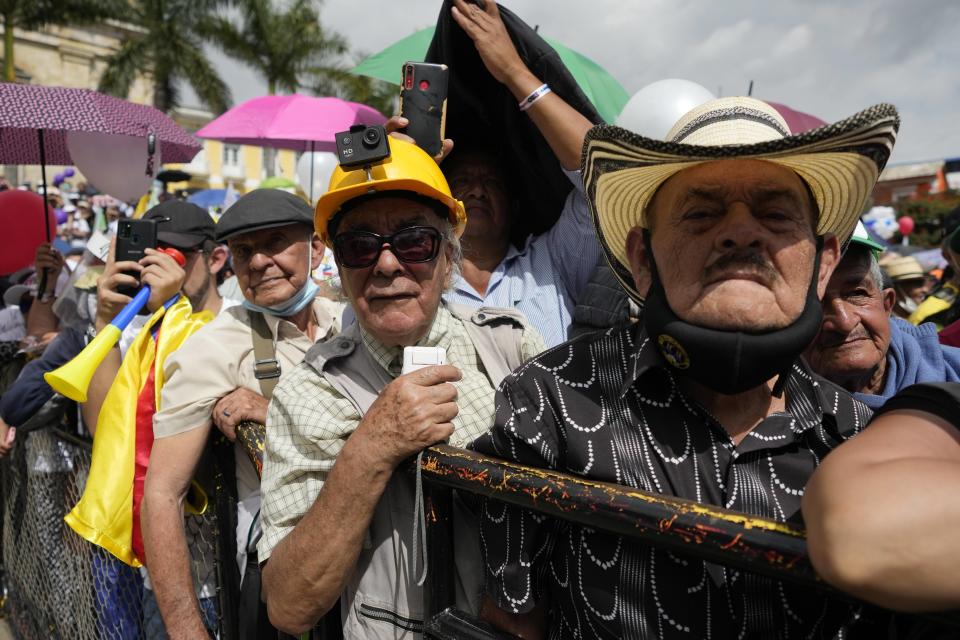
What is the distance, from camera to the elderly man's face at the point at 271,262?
8.36 feet

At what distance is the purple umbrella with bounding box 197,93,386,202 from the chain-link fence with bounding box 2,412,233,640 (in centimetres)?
392

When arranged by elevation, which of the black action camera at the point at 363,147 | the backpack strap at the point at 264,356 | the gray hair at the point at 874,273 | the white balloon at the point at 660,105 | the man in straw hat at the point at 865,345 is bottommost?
the backpack strap at the point at 264,356

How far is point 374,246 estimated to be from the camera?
183 centimetres

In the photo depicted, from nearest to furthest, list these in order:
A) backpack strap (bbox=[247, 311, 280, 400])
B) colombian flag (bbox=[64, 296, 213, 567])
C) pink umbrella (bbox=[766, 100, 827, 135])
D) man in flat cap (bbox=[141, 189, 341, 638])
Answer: man in flat cap (bbox=[141, 189, 341, 638]) → backpack strap (bbox=[247, 311, 280, 400]) → colombian flag (bbox=[64, 296, 213, 567]) → pink umbrella (bbox=[766, 100, 827, 135])

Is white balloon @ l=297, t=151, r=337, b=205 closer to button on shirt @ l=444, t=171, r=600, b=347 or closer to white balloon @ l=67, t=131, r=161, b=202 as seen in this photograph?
white balloon @ l=67, t=131, r=161, b=202

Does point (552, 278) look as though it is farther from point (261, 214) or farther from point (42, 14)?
point (42, 14)

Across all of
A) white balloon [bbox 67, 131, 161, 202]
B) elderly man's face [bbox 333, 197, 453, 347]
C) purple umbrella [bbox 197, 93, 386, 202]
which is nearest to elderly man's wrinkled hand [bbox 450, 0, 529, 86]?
elderly man's face [bbox 333, 197, 453, 347]

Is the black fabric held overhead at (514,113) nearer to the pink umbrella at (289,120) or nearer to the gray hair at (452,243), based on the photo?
the gray hair at (452,243)

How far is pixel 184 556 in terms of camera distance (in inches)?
86.7

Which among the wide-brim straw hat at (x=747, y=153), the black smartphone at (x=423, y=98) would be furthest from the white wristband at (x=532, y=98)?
the wide-brim straw hat at (x=747, y=153)

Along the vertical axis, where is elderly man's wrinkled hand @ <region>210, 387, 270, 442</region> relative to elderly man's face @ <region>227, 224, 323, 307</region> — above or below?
below

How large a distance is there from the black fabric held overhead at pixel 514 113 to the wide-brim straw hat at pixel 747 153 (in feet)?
3.21

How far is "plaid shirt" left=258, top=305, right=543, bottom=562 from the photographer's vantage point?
159 centimetres

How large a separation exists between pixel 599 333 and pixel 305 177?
7195 millimetres
